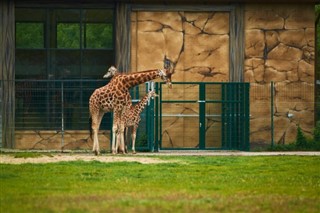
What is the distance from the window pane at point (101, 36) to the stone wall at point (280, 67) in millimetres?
3855

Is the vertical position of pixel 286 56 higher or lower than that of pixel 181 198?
higher

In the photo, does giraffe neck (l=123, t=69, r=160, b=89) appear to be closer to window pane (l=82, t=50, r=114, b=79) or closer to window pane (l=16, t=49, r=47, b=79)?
window pane (l=82, t=50, r=114, b=79)

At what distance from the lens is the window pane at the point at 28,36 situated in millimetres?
30750

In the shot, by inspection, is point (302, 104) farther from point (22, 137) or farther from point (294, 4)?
point (22, 137)

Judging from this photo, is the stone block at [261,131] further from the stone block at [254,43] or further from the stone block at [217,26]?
the stone block at [217,26]

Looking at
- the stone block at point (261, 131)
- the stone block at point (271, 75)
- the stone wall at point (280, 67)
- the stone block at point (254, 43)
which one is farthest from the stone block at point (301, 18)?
the stone block at point (261, 131)

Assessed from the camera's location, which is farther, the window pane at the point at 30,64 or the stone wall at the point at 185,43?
the stone wall at the point at 185,43

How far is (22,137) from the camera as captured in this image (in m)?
30.5

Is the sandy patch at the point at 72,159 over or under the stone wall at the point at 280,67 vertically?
under

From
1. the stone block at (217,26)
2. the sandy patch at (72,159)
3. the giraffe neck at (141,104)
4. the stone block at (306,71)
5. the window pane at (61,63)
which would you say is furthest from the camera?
the stone block at (306,71)

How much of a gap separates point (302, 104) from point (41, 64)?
7.40 m

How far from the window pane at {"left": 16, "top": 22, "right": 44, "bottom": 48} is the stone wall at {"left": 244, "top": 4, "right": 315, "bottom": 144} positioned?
5.76 m

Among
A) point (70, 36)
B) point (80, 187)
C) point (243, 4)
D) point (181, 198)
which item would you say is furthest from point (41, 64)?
point (181, 198)

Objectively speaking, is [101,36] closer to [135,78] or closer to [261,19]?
[135,78]
